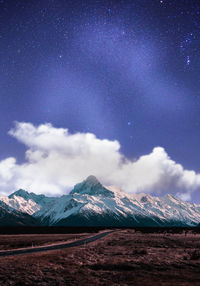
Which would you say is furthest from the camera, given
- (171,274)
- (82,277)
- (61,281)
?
(171,274)

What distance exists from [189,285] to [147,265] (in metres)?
9.56

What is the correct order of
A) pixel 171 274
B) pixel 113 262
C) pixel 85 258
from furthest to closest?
1. pixel 85 258
2. pixel 113 262
3. pixel 171 274

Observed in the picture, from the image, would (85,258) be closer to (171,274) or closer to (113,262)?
(113,262)

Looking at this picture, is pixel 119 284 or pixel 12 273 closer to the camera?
pixel 119 284

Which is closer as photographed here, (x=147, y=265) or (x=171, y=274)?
(x=171, y=274)

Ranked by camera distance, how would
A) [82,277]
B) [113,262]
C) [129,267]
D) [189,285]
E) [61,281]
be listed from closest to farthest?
[189,285]
[61,281]
[82,277]
[129,267]
[113,262]

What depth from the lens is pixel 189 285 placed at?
813 inches

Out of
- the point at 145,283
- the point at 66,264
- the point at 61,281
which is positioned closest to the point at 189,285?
the point at 145,283

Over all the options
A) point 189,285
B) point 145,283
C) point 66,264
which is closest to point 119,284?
point 145,283

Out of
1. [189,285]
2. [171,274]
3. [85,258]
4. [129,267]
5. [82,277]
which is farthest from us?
[85,258]

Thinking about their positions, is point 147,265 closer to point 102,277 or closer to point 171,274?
point 171,274

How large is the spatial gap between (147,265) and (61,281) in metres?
12.2

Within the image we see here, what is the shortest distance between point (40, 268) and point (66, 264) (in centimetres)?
390

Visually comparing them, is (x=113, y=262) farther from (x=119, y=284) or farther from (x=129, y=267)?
(x=119, y=284)
